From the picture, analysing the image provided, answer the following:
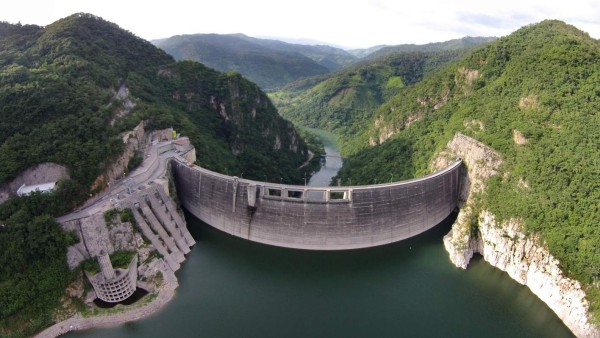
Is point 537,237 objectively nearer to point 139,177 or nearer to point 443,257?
point 443,257

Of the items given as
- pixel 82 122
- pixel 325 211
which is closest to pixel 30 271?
pixel 82 122

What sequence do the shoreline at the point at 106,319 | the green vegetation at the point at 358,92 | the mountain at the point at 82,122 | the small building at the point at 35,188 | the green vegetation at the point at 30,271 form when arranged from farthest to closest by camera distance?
the green vegetation at the point at 358,92 → the small building at the point at 35,188 → the mountain at the point at 82,122 → the shoreline at the point at 106,319 → the green vegetation at the point at 30,271

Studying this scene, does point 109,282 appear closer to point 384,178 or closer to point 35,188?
point 35,188

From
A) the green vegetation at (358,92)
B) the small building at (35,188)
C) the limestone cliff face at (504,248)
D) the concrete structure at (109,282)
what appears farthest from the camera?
the green vegetation at (358,92)

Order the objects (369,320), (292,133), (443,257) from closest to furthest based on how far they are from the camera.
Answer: (369,320), (443,257), (292,133)

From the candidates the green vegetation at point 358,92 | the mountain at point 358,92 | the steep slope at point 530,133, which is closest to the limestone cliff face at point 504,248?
the steep slope at point 530,133

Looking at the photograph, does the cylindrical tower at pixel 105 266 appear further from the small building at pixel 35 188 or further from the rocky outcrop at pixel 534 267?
the rocky outcrop at pixel 534 267

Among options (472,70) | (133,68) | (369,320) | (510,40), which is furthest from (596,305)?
(133,68)
